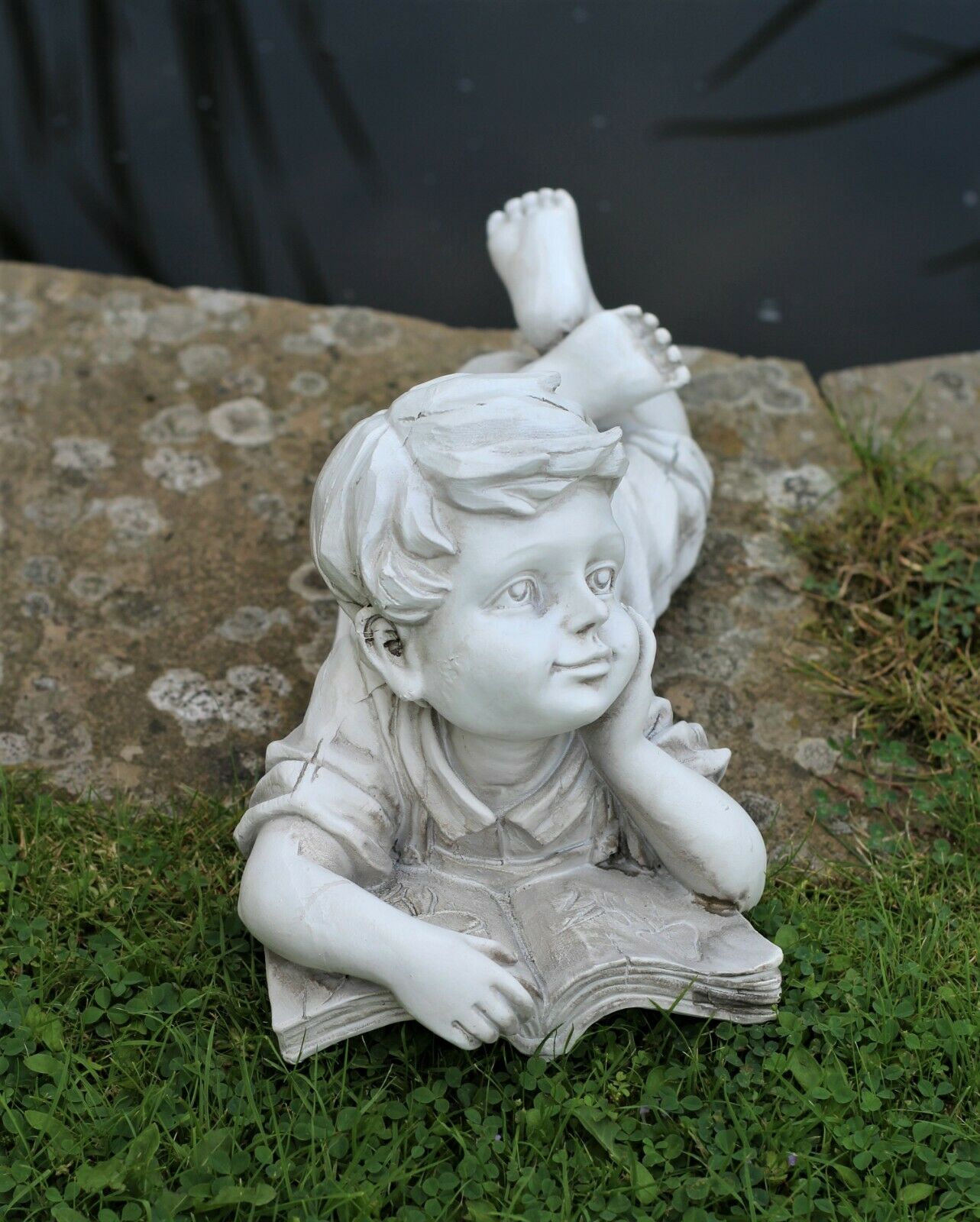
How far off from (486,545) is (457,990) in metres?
0.59

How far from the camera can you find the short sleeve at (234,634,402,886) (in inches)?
83.4

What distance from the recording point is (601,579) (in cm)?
203

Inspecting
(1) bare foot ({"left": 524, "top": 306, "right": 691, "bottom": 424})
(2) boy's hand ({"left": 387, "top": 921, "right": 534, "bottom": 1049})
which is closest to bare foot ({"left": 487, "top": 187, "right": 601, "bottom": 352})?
(1) bare foot ({"left": 524, "top": 306, "right": 691, "bottom": 424})

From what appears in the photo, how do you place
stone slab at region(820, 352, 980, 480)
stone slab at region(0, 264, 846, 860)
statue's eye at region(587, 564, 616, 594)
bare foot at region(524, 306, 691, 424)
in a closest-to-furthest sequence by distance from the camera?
1. statue's eye at region(587, 564, 616, 594)
2. bare foot at region(524, 306, 691, 424)
3. stone slab at region(0, 264, 846, 860)
4. stone slab at region(820, 352, 980, 480)

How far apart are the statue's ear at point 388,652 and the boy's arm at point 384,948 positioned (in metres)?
0.27

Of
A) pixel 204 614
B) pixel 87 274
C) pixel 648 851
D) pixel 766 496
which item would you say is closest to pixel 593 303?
pixel 766 496

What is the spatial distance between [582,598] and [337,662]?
0.46m

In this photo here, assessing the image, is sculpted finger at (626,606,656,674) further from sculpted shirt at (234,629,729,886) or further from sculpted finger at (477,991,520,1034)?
sculpted finger at (477,991,520,1034)

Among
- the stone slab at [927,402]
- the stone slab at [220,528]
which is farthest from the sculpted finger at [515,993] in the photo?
the stone slab at [927,402]

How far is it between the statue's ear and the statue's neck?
14 cm

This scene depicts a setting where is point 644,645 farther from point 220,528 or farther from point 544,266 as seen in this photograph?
point 220,528

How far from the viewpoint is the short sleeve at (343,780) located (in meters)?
2.12

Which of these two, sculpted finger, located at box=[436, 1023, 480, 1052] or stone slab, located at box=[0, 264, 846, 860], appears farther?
stone slab, located at box=[0, 264, 846, 860]

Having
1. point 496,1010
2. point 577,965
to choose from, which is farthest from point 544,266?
point 496,1010
